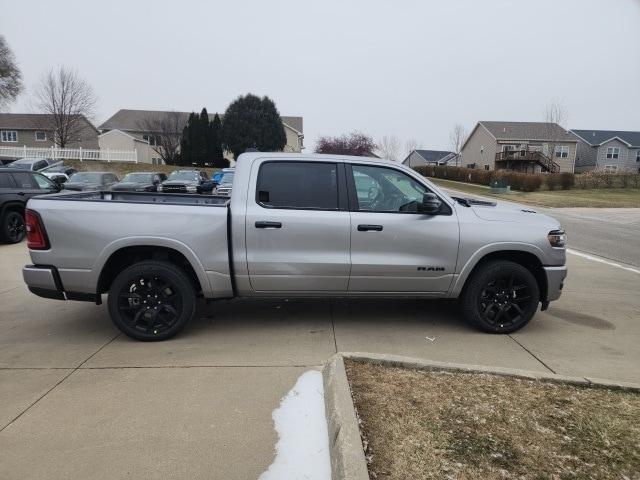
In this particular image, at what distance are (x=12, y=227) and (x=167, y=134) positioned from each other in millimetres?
45294

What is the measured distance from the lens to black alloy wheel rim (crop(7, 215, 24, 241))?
35.4ft

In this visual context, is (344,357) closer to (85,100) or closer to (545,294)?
(545,294)

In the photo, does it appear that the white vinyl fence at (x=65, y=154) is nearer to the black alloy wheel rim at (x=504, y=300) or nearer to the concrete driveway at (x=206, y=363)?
the concrete driveway at (x=206, y=363)

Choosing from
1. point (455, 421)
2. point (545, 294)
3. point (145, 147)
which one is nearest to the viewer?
point (455, 421)

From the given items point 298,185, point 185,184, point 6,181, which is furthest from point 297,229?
point 185,184

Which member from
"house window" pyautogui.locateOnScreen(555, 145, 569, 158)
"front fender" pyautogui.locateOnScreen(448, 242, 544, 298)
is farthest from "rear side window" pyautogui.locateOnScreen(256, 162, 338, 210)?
"house window" pyautogui.locateOnScreen(555, 145, 569, 158)

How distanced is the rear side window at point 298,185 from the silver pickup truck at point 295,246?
0.03ft

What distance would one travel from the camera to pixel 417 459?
108 inches

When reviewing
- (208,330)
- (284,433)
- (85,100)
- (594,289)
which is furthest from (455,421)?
(85,100)

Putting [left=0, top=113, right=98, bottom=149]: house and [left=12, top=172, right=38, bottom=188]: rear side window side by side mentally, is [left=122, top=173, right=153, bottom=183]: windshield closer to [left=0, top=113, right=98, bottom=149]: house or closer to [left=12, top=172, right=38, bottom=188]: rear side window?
[left=12, top=172, right=38, bottom=188]: rear side window

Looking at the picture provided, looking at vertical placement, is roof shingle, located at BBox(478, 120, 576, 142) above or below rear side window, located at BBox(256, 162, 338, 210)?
above

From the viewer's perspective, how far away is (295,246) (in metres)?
4.80

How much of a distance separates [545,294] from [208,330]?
367 cm

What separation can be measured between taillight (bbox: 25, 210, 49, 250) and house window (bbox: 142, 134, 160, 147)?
53409 millimetres
